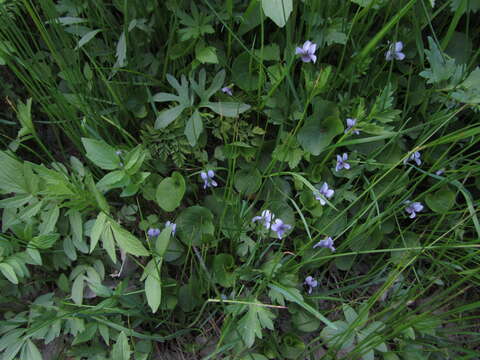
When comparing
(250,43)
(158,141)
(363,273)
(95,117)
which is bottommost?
(363,273)

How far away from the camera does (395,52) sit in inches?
59.1

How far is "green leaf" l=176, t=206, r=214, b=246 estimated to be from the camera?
156cm

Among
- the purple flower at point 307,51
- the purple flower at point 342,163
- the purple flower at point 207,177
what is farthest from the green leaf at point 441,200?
the purple flower at point 207,177

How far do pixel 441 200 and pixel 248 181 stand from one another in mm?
742

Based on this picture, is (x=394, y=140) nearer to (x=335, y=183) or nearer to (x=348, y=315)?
(x=335, y=183)

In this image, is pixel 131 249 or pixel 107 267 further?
pixel 107 267

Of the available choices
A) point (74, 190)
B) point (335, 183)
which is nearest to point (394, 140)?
point (335, 183)

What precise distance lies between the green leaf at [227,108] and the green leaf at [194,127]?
0.06 m

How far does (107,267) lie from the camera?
5.20 ft

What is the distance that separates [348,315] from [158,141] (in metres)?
0.95

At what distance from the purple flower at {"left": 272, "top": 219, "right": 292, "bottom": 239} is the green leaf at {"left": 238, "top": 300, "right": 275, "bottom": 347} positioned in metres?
0.26

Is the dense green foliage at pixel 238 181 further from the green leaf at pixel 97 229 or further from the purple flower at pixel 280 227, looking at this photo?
the green leaf at pixel 97 229

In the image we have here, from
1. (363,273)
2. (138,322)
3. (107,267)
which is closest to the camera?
(138,322)

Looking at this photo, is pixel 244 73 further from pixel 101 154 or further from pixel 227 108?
pixel 101 154
